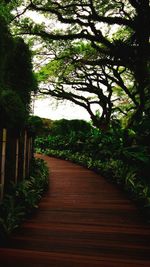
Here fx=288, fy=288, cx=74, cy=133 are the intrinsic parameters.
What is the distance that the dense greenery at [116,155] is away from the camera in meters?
6.41

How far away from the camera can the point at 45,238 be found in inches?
154

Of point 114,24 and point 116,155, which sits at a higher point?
point 114,24

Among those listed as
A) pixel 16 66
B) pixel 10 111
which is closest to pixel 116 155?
pixel 16 66

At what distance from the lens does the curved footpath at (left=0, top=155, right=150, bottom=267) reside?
3.06 meters

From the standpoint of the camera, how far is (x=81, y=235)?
13.3ft

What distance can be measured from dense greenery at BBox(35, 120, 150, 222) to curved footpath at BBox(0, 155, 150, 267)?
1.41 feet

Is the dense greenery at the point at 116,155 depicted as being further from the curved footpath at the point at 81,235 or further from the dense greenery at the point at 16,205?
the dense greenery at the point at 16,205

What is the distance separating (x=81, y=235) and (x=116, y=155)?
6091 millimetres

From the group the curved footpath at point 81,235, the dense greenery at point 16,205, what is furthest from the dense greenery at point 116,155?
the dense greenery at point 16,205

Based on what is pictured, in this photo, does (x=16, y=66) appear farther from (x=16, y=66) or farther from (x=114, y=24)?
(x=114, y=24)

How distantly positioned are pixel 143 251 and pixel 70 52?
13.9m

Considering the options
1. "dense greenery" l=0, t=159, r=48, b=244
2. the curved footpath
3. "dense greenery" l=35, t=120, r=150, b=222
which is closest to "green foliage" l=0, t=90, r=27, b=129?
"dense greenery" l=0, t=159, r=48, b=244

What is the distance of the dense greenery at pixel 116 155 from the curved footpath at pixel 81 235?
1.41 feet

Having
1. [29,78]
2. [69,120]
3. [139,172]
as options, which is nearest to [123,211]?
[139,172]
